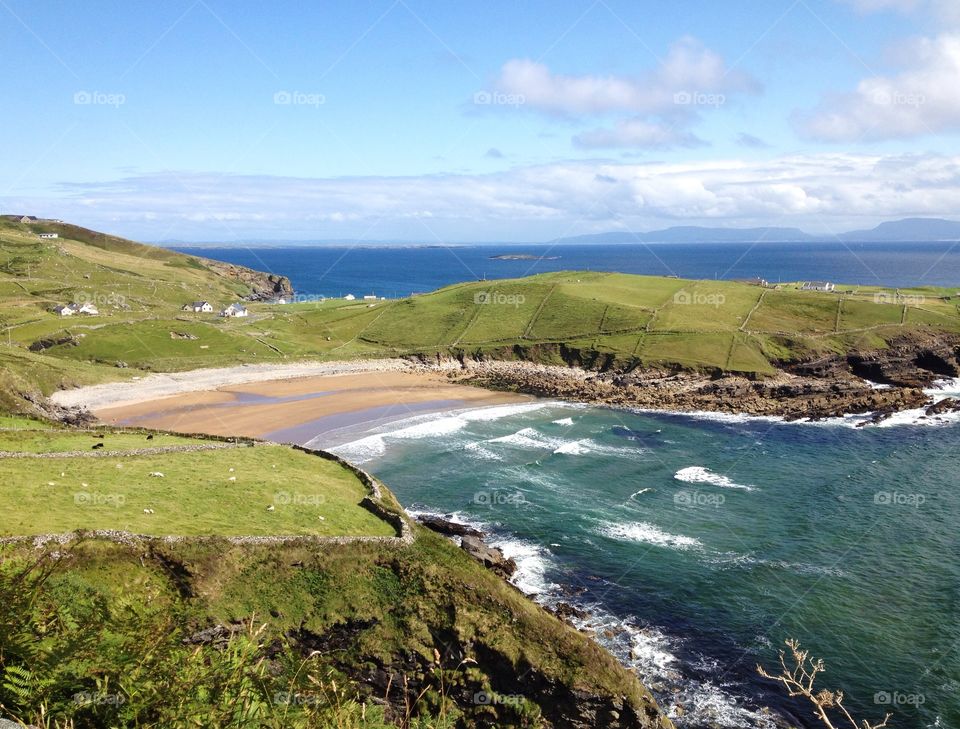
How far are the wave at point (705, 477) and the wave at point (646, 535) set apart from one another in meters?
11.3

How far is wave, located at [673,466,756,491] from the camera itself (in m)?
54.3

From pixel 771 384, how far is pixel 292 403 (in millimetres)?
62022

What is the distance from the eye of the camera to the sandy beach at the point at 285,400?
228 feet

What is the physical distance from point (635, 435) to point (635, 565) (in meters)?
30.0

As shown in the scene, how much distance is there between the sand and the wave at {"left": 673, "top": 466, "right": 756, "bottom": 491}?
103ft

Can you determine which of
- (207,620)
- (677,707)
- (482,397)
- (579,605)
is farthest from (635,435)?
(207,620)

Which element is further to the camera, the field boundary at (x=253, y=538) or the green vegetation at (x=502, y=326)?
the green vegetation at (x=502, y=326)

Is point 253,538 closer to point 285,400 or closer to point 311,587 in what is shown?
point 311,587

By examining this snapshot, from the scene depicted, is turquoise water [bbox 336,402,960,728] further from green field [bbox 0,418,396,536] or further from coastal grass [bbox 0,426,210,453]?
coastal grass [bbox 0,426,210,453]

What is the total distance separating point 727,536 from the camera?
146 feet

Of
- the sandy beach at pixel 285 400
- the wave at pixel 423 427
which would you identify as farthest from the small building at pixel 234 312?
the wave at pixel 423 427

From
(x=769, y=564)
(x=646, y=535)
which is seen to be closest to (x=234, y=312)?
(x=646, y=535)

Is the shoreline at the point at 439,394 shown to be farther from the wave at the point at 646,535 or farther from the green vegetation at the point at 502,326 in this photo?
the wave at the point at 646,535

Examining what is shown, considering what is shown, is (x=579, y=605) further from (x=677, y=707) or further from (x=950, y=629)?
(x=950, y=629)
